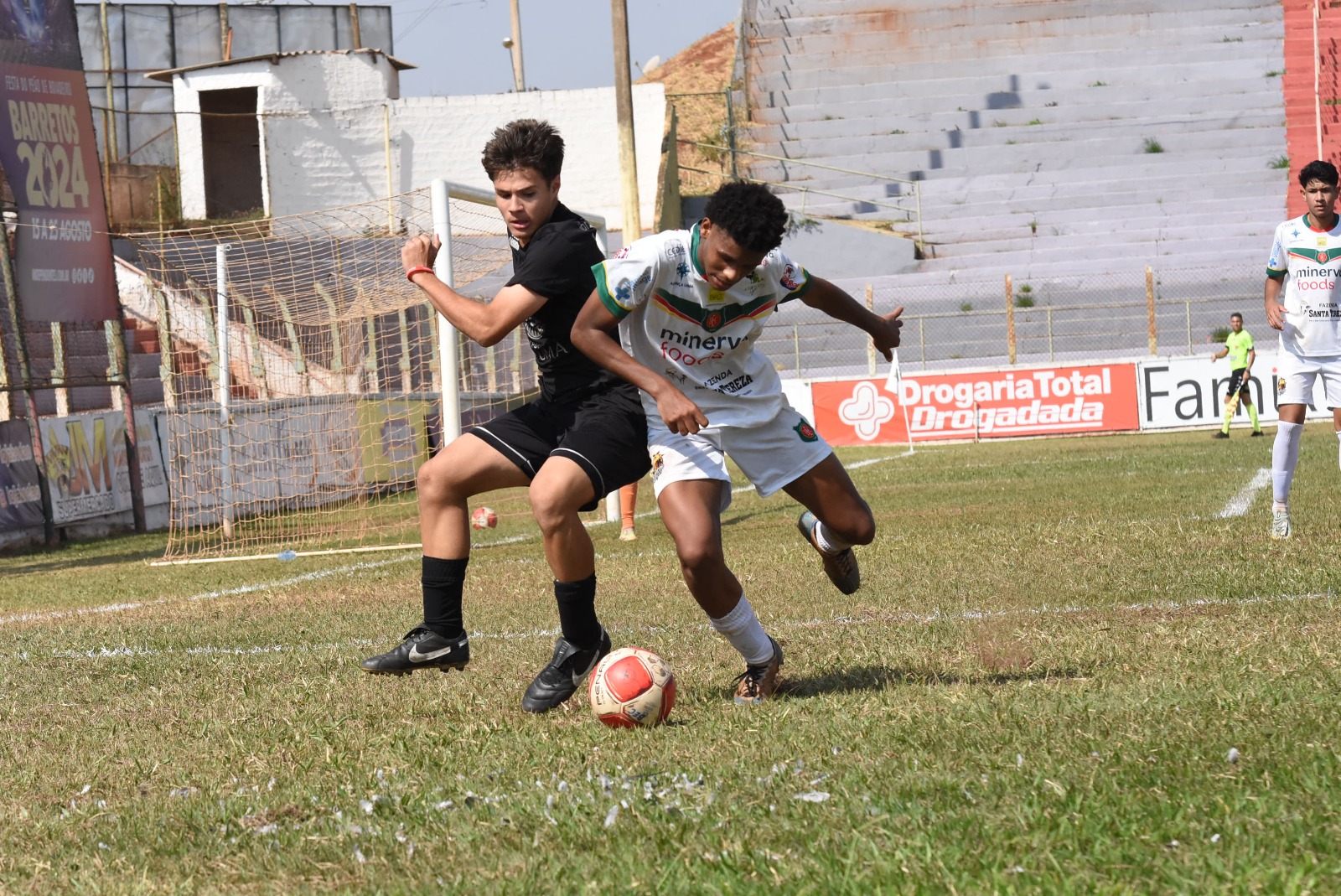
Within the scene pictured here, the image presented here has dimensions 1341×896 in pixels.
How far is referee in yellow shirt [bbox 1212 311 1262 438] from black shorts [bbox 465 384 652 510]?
19005 millimetres

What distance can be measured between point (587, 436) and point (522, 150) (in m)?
1.01

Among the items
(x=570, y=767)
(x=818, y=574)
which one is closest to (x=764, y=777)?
(x=570, y=767)

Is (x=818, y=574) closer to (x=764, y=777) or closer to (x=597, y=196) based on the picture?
(x=764, y=777)

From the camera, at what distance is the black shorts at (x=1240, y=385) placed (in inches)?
899

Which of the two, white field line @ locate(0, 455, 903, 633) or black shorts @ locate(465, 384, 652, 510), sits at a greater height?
black shorts @ locate(465, 384, 652, 510)

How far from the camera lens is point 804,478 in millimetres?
5281

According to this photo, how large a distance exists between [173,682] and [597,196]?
2999cm

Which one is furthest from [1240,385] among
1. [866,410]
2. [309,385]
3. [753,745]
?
[753,745]

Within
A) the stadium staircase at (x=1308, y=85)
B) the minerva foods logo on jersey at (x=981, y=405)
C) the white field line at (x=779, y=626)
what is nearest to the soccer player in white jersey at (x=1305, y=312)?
the white field line at (x=779, y=626)

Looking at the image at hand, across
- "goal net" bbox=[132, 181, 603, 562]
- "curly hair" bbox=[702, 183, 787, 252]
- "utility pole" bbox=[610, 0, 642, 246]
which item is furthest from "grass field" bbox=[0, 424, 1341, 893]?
"utility pole" bbox=[610, 0, 642, 246]

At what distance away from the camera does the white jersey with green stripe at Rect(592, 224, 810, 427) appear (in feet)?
16.3

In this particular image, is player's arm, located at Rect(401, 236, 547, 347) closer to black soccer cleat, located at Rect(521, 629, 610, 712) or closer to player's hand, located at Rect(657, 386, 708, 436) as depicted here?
player's hand, located at Rect(657, 386, 708, 436)

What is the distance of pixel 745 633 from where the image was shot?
509 centimetres

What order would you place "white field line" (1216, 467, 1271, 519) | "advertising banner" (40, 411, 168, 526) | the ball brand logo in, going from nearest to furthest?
"white field line" (1216, 467, 1271, 519)
"advertising banner" (40, 411, 168, 526)
the ball brand logo
